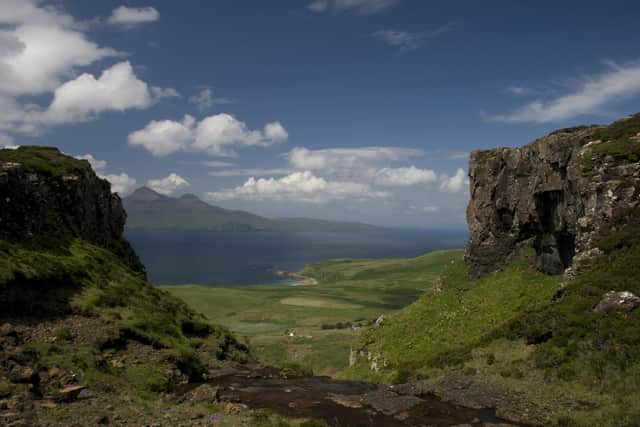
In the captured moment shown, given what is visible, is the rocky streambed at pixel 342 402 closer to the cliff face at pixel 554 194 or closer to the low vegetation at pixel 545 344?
the low vegetation at pixel 545 344

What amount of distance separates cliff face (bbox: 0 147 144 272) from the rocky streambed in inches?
995

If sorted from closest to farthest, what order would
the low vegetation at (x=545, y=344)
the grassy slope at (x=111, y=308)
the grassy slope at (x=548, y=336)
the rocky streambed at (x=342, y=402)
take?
the low vegetation at (x=545, y=344) → the grassy slope at (x=548, y=336) → the rocky streambed at (x=342, y=402) → the grassy slope at (x=111, y=308)

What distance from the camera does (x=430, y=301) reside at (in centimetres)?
6159

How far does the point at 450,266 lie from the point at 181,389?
50223 millimetres

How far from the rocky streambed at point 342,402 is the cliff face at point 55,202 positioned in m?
25.3

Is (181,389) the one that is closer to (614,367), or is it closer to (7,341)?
(7,341)

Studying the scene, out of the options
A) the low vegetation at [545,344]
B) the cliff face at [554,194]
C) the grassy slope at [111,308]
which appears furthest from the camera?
the cliff face at [554,194]

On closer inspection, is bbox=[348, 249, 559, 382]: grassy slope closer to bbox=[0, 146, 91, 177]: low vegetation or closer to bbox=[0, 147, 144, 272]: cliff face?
bbox=[0, 147, 144, 272]: cliff face

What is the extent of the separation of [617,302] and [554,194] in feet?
81.6

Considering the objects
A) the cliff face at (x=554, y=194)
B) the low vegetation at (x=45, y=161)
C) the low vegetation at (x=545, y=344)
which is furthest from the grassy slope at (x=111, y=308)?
the cliff face at (x=554, y=194)

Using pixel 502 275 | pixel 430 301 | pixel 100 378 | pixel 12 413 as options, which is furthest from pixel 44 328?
pixel 502 275

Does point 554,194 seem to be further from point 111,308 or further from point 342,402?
point 111,308

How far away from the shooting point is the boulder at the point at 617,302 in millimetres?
28469

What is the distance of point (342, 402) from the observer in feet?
86.4
